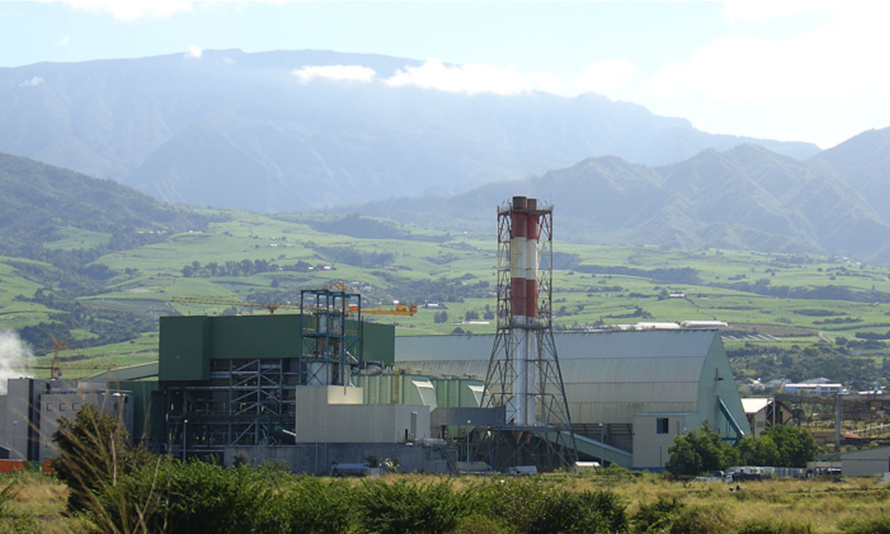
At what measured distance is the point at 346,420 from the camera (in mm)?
92938

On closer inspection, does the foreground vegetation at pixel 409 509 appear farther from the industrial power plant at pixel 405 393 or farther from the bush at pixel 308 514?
the industrial power plant at pixel 405 393

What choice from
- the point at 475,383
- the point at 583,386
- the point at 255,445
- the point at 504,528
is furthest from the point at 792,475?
the point at 504,528

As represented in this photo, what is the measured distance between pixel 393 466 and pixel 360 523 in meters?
44.0

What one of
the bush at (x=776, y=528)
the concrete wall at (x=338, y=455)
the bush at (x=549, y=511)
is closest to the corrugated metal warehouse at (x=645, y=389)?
the concrete wall at (x=338, y=455)

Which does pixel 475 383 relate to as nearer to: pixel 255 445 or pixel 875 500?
pixel 255 445

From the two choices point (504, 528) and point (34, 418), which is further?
point (34, 418)

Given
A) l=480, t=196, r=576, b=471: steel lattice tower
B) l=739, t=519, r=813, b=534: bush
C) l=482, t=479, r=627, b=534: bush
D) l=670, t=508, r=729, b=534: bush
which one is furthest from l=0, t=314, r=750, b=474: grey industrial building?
l=739, t=519, r=813, b=534: bush

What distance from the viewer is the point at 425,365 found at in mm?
124688

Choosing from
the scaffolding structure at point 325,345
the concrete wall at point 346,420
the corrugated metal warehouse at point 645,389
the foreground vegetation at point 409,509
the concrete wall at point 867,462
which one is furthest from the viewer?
the corrugated metal warehouse at point 645,389

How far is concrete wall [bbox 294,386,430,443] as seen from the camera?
92.0 m

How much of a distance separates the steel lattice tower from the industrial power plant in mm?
118

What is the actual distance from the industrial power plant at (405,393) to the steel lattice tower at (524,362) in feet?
0.39

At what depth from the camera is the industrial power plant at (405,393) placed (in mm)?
98500

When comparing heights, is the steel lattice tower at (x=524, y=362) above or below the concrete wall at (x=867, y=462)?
above
